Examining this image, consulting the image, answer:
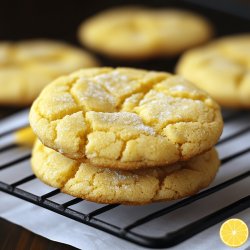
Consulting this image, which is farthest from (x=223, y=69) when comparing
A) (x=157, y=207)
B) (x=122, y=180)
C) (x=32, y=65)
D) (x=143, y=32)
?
(x=122, y=180)

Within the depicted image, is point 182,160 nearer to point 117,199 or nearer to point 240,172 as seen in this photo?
point 117,199

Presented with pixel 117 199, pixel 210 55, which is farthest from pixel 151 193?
pixel 210 55

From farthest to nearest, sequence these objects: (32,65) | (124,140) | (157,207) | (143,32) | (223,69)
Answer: (143,32)
(32,65)
(223,69)
(157,207)
(124,140)

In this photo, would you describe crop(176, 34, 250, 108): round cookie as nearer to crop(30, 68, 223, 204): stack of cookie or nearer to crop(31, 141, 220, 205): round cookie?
crop(30, 68, 223, 204): stack of cookie

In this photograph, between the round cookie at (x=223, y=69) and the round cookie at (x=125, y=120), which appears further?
the round cookie at (x=223, y=69)

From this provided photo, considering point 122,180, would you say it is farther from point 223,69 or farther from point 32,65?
point 32,65

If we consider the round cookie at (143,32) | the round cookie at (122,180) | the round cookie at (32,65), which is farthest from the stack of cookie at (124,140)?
the round cookie at (143,32)

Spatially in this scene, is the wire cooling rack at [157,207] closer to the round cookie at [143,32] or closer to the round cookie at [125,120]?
the round cookie at [125,120]

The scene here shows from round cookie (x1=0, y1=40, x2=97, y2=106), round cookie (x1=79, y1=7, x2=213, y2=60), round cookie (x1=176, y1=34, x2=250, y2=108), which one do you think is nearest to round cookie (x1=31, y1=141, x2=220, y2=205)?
round cookie (x1=176, y1=34, x2=250, y2=108)

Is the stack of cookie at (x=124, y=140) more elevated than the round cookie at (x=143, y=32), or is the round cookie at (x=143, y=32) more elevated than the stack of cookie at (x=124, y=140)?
the round cookie at (x=143, y=32)
